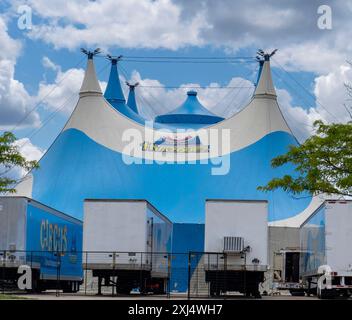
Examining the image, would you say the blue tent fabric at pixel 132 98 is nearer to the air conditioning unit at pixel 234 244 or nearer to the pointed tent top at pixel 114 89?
the pointed tent top at pixel 114 89

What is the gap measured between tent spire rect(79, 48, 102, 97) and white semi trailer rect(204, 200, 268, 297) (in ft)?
101

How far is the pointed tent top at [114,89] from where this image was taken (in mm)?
71812

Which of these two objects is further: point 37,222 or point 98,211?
point 37,222

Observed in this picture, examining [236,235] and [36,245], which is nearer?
[236,235]

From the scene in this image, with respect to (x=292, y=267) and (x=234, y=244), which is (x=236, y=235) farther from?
(x=292, y=267)

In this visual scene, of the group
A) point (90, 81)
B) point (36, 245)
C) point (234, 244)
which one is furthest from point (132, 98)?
point (234, 244)

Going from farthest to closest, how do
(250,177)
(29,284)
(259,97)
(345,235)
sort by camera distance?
(259,97)
(250,177)
(29,284)
(345,235)

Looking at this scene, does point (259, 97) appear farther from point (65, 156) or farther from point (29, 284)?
point (29, 284)

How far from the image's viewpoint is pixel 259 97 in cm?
5631

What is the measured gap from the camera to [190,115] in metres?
68.4

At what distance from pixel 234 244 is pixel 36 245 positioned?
23.9 ft

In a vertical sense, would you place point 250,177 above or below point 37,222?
above
